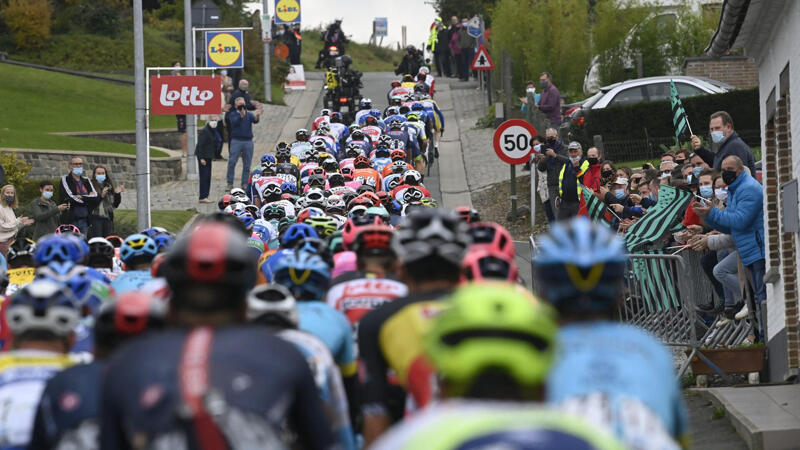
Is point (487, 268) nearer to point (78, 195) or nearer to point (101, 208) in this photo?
point (78, 195)

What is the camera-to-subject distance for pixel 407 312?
584 cm

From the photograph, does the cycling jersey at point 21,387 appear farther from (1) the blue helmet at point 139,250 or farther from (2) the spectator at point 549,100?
(2) the spectator at point 549,100

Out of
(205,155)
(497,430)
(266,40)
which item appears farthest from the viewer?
(266,40)

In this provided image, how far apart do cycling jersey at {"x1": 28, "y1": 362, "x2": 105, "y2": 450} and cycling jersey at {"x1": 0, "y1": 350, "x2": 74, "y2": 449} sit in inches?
14.3

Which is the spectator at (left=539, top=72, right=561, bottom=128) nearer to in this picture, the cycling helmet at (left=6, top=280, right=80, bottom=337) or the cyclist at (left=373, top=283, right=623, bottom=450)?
the cycling helmet at (left=6, top=280, right=80, bottom=337)

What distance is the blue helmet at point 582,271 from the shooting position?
171 inches

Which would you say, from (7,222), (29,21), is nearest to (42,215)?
(7,222)

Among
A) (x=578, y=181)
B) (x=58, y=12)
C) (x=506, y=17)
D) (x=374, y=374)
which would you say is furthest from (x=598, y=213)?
(x=58, y=12)

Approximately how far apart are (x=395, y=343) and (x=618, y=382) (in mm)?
1800

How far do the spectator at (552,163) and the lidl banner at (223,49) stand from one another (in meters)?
11.3

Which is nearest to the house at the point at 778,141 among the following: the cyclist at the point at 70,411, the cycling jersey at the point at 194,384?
the cyclist at the point at 70,411

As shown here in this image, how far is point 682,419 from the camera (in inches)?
177

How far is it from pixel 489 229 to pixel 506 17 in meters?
35.8

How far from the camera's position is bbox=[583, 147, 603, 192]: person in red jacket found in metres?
21.2
